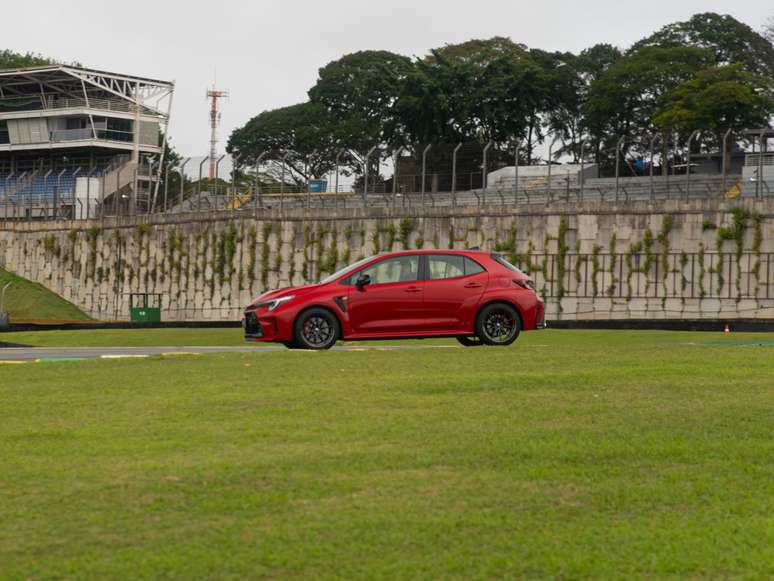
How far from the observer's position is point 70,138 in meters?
82.5

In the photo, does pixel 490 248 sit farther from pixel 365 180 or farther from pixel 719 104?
pixel 719 104

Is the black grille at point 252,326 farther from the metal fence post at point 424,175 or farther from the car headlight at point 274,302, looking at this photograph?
the metal fence post at point 424,175

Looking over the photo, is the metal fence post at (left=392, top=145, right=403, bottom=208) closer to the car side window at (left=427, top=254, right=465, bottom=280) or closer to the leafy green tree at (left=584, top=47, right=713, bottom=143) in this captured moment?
the car side window at (left=427, top=254, right=465, bottom=280)

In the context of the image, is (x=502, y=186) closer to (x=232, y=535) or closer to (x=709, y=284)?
(x=709, y=284)

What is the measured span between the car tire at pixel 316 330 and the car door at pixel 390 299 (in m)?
0.31

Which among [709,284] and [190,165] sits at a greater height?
[190,165]

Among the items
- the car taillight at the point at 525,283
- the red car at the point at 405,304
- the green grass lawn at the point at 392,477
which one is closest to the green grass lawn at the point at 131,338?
the red car at the point at 405,304

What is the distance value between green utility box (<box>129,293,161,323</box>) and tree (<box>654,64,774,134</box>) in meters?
29.7

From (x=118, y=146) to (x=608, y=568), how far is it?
263 feet

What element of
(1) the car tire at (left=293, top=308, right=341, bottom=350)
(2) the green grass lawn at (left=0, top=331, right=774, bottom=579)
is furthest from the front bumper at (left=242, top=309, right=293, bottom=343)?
(2) the green grass lawn at (left=0, top=331, right=774, bottom=579)

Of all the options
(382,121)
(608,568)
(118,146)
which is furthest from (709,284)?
(118,146)

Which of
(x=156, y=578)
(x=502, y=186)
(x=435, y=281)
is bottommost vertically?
(x=156, y=578)

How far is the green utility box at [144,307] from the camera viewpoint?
44.9 m

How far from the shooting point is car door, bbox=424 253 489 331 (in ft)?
59.8
